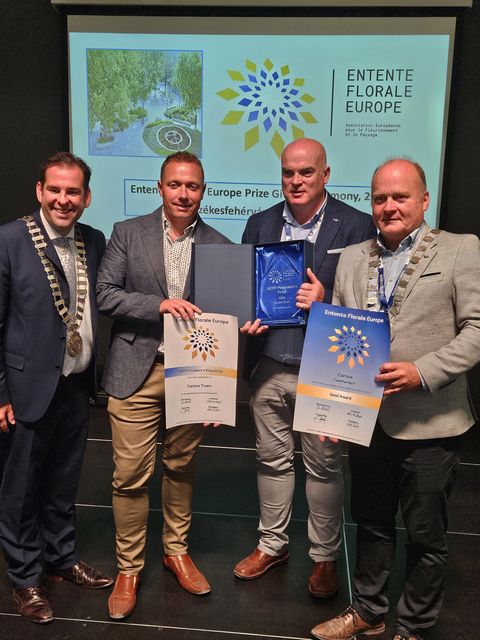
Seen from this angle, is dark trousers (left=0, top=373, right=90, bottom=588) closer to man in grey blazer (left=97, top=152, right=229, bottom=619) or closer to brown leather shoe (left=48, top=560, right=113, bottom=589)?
brown leather shoe (left=48, top=560, right=113, bottom=589)

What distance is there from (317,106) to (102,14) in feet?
5.26

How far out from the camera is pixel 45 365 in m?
2.15

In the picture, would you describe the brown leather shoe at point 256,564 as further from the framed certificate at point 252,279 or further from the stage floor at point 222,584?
the framed certificate at point 252,279

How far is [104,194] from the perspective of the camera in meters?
4.39

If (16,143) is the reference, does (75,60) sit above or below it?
above

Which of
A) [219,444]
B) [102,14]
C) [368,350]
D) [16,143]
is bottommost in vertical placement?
[219,444]

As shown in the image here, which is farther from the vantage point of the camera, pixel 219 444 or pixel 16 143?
pixel 16 143

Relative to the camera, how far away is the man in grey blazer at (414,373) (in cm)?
178

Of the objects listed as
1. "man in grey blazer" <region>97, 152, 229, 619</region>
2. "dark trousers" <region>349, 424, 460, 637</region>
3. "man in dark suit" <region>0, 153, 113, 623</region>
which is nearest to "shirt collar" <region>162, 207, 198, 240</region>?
"man in grey blazer" <region>97, 152, 229, 619</region>

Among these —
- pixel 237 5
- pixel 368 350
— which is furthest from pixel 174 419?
pixel 237 5

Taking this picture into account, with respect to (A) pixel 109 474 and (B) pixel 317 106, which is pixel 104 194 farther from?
(A) pixel 109 474

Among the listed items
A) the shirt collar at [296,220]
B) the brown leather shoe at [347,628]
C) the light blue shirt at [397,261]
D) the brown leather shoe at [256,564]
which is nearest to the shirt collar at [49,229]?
the shirt collar at [296,220]

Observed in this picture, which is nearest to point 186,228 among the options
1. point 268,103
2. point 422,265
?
point 422,265

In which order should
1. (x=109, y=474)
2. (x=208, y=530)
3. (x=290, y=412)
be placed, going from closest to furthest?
1. (x=290, y=412)
2. (x=208, y=530)
3. (x=109, y=474)
